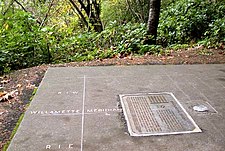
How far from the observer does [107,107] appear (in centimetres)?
330

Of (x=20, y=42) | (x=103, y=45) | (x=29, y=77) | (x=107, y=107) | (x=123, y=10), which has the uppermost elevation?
(x=20, y=42)

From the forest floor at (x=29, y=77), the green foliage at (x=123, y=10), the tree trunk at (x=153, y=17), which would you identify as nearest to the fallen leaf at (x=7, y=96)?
the forest floor at (x=29, y=77)

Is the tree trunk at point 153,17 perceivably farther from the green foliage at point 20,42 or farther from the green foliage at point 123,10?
the green foliage at point 123,10

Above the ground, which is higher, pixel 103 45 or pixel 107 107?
pixel 107 107

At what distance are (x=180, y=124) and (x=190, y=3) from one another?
22.7 ft

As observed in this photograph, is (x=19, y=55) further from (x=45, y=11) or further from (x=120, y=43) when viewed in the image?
(x=45, y=11)

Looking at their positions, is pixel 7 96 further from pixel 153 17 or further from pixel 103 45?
pixel 153 17

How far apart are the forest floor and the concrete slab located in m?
0.16

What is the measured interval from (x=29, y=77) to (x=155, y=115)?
7.61 feet

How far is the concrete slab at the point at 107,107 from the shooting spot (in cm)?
256

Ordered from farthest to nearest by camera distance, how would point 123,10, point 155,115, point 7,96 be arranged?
1. point 123,10
2. point 7,96
3. point 155,115

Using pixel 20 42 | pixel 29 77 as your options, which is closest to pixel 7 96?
pixel 29 77

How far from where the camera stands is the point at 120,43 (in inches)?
261

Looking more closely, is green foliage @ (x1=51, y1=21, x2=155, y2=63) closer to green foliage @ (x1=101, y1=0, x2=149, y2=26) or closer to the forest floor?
the forest floor
